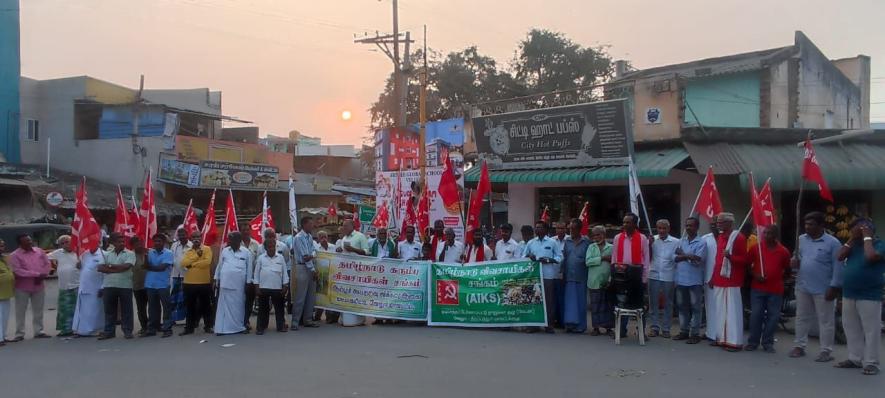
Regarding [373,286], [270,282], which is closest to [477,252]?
[373,286]

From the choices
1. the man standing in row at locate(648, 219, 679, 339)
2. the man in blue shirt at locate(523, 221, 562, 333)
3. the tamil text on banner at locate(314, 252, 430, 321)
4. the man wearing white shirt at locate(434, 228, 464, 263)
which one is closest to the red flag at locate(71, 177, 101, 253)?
the tamil text on banner at locate(314, 252, 430, 321)

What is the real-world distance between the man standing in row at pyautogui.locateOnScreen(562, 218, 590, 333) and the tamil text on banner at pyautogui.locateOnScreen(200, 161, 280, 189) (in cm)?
2421

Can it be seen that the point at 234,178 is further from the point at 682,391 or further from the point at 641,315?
the point at 682,391

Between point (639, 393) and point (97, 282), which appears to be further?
point (97, 282)

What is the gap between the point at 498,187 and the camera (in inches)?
776

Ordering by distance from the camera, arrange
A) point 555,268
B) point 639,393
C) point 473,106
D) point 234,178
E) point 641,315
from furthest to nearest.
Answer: point 234,178
point 473,106
point 555,268
point 641,315
point 639,393

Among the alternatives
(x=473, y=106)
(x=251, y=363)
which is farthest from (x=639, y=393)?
(x=473, y=106)

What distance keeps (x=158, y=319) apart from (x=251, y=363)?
306 cm

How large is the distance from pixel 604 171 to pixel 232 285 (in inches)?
308

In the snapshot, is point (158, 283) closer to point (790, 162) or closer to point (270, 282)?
point (270, 282)

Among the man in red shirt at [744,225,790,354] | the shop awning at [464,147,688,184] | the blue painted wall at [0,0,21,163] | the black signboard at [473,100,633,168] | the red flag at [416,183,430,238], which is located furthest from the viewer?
the blue painted wall at [0,0,21,163]

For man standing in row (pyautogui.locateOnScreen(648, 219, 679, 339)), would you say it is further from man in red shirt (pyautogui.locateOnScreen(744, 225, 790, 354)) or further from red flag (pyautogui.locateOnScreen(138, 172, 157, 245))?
red flag (pyautogui.locateOnScreen(138, 172, 157, 245))

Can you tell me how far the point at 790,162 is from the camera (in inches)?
513

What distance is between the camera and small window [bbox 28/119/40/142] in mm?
30812
